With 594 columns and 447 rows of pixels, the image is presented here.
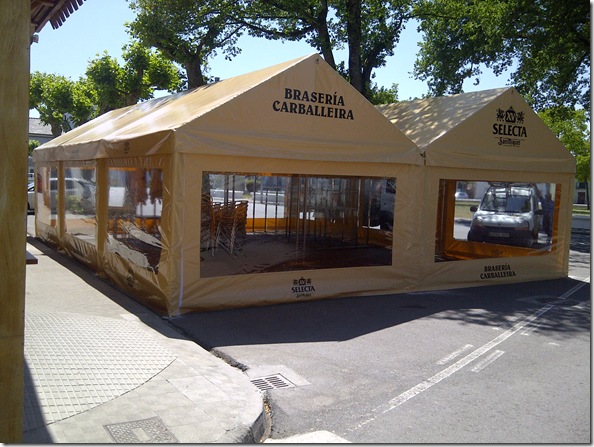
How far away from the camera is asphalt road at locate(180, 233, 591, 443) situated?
489cm

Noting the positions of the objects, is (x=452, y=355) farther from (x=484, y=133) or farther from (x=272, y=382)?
(x=484, y=133)

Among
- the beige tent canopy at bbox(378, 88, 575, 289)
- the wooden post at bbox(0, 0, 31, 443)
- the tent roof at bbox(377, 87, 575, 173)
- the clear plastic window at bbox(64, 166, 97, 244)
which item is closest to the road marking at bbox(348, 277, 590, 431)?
the beige tent canopy at bbox(378, 88, 575, 289)

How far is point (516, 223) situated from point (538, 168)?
5.20 feet

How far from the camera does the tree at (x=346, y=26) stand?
18.9 m

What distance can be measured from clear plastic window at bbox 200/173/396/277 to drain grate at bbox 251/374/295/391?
11.5 ft

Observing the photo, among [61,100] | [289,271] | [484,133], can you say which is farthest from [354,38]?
[61,100]

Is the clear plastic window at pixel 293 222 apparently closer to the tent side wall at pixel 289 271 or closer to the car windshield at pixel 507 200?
the tent side wall at pixel 289 271

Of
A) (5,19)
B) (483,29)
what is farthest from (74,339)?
(483,29)

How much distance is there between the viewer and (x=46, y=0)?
18.9ft

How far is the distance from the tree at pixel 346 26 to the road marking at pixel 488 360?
1337 centimetres

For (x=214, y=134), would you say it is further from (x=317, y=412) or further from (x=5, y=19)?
(x=5, y=19)

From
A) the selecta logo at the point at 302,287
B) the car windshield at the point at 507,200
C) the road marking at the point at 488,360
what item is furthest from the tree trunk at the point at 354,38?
the road marking at the point at 488,360

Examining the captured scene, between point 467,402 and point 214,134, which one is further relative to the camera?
point 214,134

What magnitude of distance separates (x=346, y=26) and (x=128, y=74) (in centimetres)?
1261
